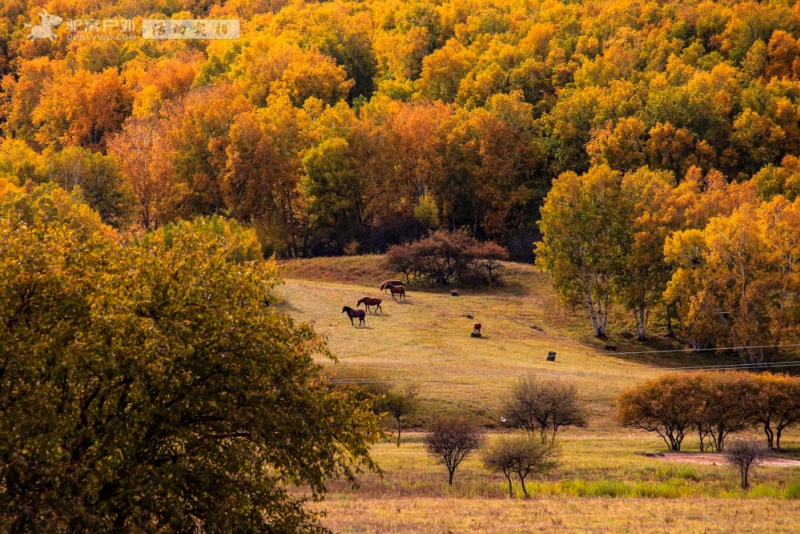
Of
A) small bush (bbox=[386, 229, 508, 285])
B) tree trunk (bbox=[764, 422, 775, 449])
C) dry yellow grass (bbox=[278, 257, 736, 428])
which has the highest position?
small bush (bbox=[386, 229, 508, 285])

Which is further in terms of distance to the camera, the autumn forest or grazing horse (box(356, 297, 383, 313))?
grazing horse (box(356, 297, 383, 313))

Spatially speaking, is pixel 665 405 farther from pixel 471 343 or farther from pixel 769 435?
pixel 471 343

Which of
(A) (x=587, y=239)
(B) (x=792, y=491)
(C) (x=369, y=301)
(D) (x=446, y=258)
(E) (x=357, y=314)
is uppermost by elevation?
(A) (x=587, y=239)

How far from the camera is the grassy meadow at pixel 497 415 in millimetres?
32375

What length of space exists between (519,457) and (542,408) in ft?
43.1

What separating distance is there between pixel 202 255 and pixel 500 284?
256 ft

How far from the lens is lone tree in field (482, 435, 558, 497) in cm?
4019

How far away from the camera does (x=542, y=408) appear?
2082 inches

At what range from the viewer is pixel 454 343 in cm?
7369

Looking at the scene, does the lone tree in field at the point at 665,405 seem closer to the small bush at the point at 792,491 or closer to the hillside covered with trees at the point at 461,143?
the small bush at the point at 792,491

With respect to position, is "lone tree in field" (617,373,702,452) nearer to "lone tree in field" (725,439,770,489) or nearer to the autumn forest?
the autumn forest

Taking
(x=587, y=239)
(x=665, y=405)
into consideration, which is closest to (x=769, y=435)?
(x=665, y=405)

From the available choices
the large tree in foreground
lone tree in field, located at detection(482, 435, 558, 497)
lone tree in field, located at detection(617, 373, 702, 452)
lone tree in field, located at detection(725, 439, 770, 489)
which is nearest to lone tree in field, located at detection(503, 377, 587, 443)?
lone tree in field, located at detection(617, 373, 702, 452)

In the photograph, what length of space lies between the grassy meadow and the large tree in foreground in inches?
165
